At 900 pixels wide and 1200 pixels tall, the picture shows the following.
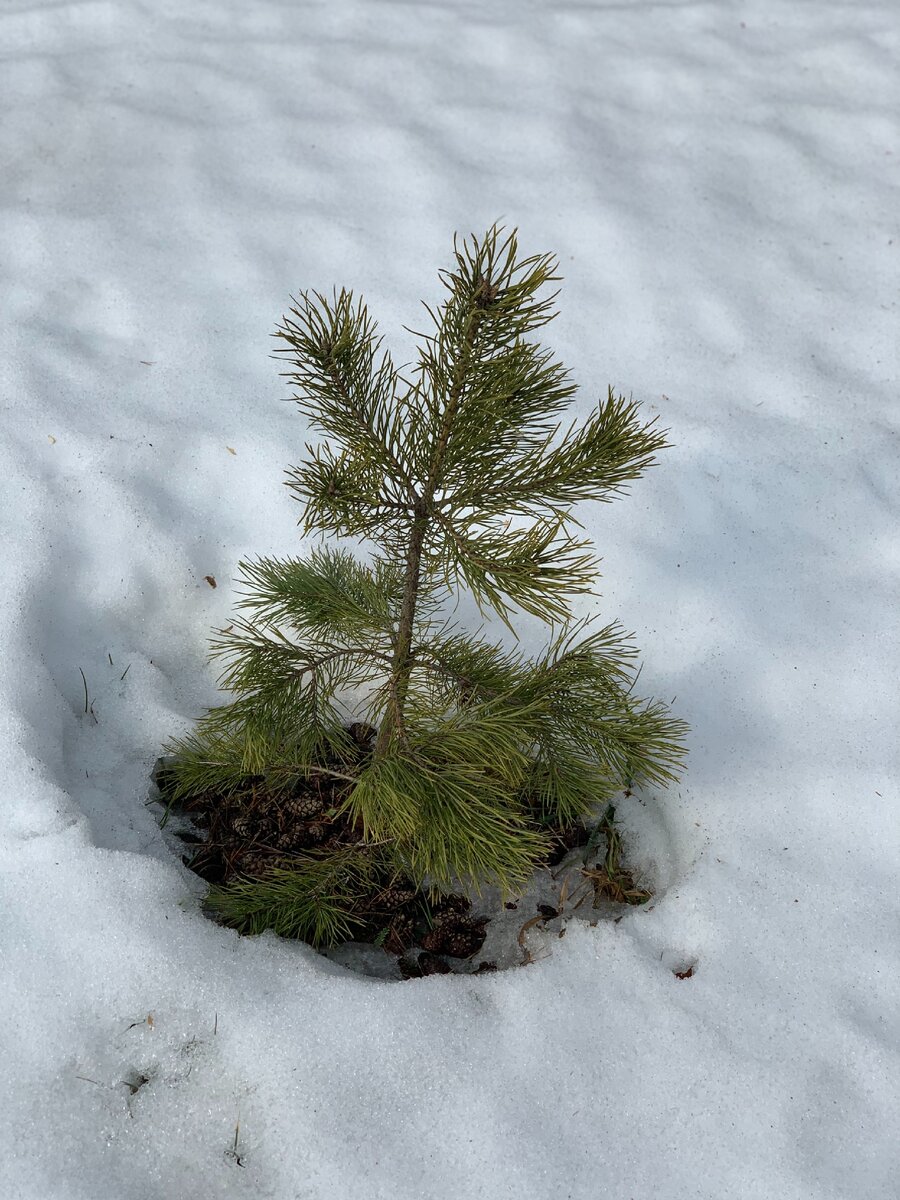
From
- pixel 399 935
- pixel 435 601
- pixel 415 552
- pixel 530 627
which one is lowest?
pixel 399 935

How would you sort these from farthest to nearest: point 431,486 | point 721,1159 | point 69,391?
1. point 69,391
2. point 721,1159
3. point 431,486

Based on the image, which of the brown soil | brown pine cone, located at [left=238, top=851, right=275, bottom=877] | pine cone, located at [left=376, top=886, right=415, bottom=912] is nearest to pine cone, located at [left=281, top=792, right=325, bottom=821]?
the brown soil

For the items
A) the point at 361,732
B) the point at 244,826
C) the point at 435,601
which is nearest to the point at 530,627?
the point at 361,732

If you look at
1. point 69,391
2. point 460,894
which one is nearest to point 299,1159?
point 460,894

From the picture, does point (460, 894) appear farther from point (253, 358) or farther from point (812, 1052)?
point (253, 358)

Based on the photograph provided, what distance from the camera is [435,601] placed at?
2.25 metres

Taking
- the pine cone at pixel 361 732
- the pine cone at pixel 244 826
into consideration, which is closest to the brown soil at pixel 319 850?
the pine cone at pixel 244 826

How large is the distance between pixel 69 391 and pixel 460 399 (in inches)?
74.7

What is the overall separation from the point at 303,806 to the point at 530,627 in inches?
30.2

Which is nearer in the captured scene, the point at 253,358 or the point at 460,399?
the point at 460,399

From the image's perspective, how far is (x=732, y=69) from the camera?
4.82 metres

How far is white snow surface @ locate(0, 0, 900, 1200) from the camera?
78.3 inches

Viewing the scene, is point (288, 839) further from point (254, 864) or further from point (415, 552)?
point (415, 552)

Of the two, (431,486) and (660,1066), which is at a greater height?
(431,486)
